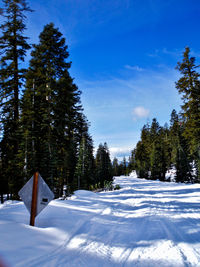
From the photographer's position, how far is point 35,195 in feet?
14.7

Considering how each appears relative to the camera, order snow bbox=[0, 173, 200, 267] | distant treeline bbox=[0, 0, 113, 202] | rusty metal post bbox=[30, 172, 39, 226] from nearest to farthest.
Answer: snow bbox=[0, 173, 200, 267] → rusty metal post bbox=[30, 172, 39, 226] → distant treeline bbox=[0, 0, 113, 202]

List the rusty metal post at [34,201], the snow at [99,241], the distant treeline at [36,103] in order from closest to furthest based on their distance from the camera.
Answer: the snow at [99,241]
the rusty metal post at [34,201]
the distant treeline at [36,103]

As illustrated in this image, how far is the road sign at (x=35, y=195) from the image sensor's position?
442cm

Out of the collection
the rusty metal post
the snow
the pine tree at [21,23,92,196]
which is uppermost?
the pine tree at [21,23,92,196]

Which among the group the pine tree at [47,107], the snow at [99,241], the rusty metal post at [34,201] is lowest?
the snow at [99,241]

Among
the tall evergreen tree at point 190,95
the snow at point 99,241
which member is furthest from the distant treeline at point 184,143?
the snow at point 99,241

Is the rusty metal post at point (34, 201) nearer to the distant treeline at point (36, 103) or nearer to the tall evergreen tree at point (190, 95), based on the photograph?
the distant treeline at point (36, 103)

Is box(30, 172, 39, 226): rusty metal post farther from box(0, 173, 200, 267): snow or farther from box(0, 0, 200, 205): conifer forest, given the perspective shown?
box(0, 0, 200, 205): conifer forest

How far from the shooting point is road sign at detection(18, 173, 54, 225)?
4.42m

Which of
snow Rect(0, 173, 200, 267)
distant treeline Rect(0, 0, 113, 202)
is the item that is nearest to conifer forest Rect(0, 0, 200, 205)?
distant treeline Rect(0, 0, 113, 202)

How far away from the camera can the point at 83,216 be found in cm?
570

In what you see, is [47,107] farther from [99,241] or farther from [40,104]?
[99,241]

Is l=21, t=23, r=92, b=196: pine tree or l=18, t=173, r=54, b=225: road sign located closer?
l=18, t=173, r=54, b=225: road sign

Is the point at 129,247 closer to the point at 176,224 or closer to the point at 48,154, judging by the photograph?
the point at 176,224
